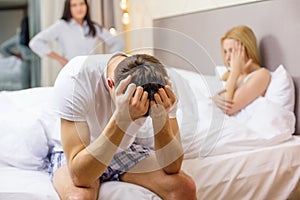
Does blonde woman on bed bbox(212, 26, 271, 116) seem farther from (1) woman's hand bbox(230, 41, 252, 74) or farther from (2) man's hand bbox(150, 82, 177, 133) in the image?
(2) man's hand bbox(150, 82, 177, 133)

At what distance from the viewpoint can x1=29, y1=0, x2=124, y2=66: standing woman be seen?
2.79 meters

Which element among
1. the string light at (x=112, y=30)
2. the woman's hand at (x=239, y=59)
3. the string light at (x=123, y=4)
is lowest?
the woman's hand at (x=239, y=59)

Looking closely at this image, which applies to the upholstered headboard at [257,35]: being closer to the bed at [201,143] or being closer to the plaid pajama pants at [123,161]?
the bed at [201,143]

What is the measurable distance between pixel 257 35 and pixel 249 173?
677mm

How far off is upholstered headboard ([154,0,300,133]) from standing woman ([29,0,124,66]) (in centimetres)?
85

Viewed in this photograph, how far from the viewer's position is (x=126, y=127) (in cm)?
108

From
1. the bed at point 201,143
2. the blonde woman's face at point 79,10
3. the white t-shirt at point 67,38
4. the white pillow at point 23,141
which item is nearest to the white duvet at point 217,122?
the bed at point 201,143

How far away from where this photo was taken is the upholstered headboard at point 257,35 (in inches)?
50.9

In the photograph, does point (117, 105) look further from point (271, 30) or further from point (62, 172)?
point (271, 30)

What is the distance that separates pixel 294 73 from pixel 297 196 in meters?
0.47

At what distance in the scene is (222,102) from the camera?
1646 mm

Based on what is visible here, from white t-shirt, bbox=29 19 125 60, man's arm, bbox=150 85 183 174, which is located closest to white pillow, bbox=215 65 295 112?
man's arm, bbox=150 85 183 174

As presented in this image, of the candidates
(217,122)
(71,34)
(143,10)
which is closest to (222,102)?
(217,122)

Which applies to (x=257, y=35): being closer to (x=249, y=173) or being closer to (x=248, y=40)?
(x=248, y=40)
